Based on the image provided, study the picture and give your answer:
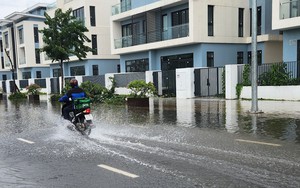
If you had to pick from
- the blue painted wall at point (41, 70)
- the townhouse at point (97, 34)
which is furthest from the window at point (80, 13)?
the blue painted wall at point (41, 70)

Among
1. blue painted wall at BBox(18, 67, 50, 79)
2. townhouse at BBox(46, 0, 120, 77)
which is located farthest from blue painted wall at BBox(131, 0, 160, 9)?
blue painted wall at BBox(18, 67, 50, 79)

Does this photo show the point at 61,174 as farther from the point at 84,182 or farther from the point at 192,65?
the point at 192,65

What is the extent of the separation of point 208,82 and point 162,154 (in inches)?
690

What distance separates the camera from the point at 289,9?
2138 cm

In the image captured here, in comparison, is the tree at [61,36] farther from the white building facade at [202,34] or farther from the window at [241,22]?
the window at [241,22]

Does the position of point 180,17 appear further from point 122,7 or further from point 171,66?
point 122,7

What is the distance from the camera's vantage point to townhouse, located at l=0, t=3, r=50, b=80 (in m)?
55.2

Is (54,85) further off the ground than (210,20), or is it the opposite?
(210,20)

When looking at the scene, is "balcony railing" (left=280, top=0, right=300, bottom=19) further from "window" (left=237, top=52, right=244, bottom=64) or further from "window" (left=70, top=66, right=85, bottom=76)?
"window" (left=70, top=66, right=85, bottom=76)

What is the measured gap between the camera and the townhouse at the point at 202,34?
2742 cm

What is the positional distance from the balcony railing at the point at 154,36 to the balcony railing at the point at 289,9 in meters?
8.13

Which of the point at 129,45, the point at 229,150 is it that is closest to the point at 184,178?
the point at 229,150

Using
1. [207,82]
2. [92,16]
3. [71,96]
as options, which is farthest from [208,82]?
[92,16]

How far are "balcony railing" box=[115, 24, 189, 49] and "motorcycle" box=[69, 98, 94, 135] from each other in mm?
18250
